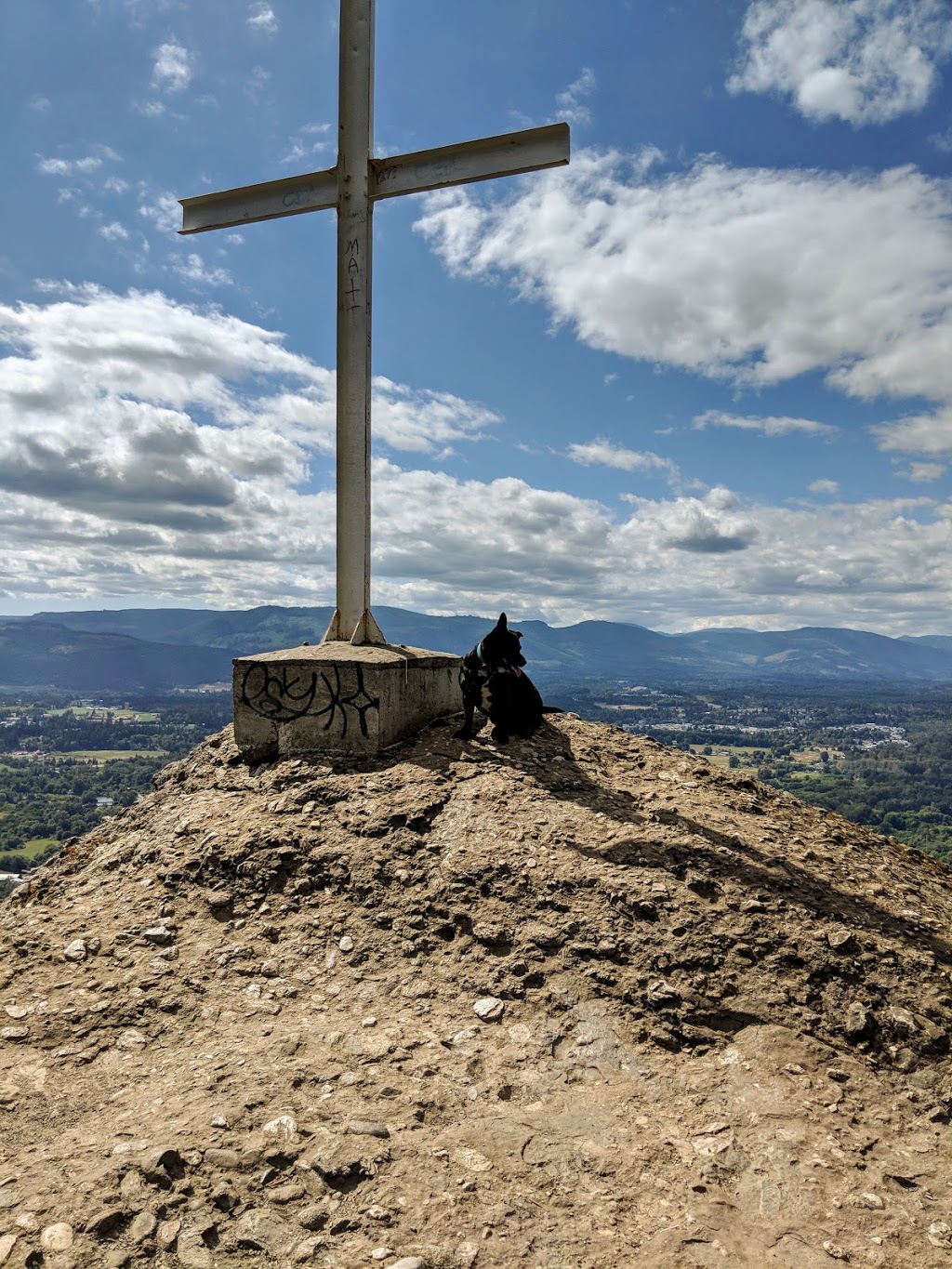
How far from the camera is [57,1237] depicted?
2562 mm

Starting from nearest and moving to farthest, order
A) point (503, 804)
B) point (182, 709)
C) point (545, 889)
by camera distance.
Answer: point (545, 889) → point (503, 804) → point (182, 709)

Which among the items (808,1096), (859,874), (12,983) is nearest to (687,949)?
(808,1096)

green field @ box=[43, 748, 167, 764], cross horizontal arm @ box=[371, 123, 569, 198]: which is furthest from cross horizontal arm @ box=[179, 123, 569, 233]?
green field @ box=[43, 748, 167, 764]

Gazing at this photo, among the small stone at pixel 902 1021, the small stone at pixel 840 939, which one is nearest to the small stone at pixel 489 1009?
the small stone at pixel 840 939

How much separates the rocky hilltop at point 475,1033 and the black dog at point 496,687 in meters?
0.86

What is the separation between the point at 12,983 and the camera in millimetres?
4418

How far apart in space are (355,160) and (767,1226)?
9168mm

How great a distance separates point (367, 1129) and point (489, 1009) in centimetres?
112

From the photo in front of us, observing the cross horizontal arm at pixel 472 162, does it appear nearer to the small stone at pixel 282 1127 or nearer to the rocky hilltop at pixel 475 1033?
the rocky hilltop at pixel 475 1033

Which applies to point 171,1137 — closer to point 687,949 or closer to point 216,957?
point 216,957

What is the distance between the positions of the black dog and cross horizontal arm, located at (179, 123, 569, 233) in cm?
450

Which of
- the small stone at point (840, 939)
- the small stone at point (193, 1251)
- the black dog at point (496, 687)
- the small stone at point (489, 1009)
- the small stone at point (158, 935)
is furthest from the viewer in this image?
the black dog at point (496, 687)

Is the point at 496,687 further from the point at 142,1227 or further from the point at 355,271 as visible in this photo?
the point at 142,1227

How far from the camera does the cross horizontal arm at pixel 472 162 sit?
260 inches
